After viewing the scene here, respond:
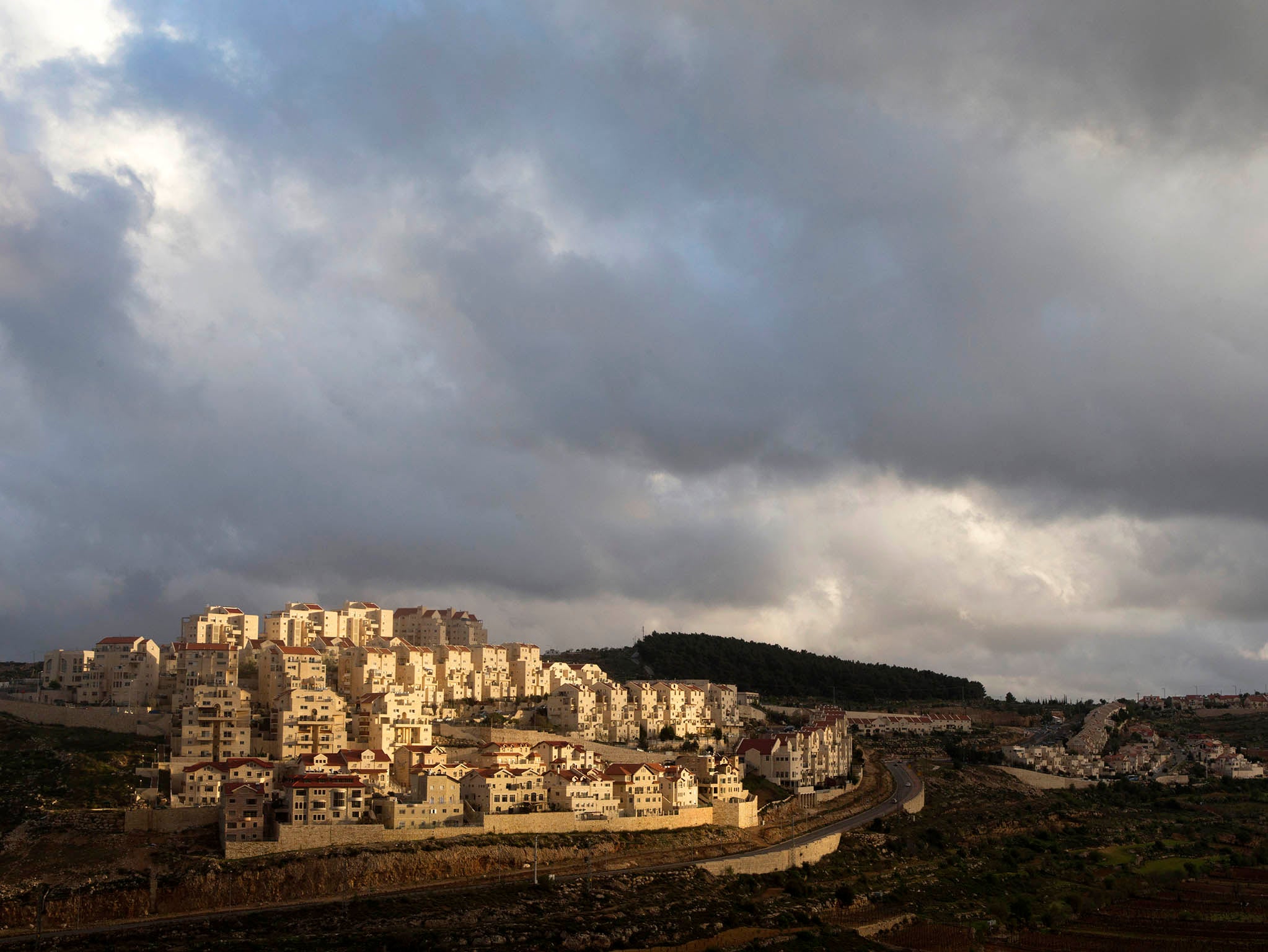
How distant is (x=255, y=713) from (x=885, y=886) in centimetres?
3549

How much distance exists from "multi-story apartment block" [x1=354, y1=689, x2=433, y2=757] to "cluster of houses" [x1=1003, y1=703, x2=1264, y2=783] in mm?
58489

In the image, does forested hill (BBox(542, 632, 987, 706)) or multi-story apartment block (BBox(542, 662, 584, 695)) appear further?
forested hill (BBox(542, 632, 987, 706))

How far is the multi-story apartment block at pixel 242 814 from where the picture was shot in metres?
53.0

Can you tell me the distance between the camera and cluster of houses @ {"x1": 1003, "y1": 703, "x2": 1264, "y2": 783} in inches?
4161

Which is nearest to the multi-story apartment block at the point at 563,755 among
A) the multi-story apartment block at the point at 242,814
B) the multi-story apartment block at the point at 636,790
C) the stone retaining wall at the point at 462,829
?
the multi-story apartment block at the point at 636,790

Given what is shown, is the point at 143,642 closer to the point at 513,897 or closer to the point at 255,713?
the point at 255,713

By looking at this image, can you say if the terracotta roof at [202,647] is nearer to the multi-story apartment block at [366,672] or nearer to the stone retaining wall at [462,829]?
the multi-story apartment block at [366,672]

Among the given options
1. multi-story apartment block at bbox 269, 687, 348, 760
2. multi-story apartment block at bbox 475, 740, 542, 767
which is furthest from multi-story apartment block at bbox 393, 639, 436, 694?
multi-story apartment block at bbox 269, 687, 348, 760

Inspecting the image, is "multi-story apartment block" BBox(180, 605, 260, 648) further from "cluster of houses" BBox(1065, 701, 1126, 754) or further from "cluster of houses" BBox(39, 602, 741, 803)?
"cluster of houses" BBox(1065, 701, 1126, 754)

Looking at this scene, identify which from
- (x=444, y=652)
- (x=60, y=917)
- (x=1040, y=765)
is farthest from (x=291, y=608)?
(x=1040, y=765)

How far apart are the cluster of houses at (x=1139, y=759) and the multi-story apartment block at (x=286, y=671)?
63507 millimetres

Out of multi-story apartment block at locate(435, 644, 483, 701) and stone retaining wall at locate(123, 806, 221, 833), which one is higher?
multi-story apartment block at locate(435, 644, 483, 701)

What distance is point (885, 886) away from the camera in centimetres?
6050

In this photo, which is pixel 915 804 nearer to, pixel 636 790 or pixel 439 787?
pixel 636 790
